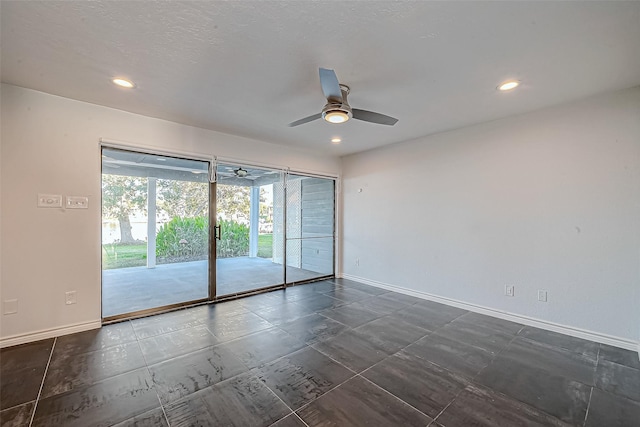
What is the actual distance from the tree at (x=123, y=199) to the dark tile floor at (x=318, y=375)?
1431 millimetres

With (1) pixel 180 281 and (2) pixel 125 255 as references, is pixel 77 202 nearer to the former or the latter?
(2) pixel 125 255

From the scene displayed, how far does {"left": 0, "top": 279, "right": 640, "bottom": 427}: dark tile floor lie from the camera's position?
5.90ft

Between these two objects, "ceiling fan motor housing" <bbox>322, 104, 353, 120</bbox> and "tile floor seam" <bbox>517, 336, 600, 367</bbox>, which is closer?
"ceiling fan motor housing" <bbox>322, 104, 353, 120</bbox>

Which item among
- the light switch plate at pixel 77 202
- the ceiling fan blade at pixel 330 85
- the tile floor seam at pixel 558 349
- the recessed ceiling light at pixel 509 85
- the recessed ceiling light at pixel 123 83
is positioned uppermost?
the recessed ceiling light at pixel 509 85

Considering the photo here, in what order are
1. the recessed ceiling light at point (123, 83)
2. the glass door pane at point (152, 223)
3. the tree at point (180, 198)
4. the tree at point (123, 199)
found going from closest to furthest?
the recessed ceiling light at point (123, 83)
the tree at point (123, 199)
the glass door pane at point (152, 223)
the tree at point (180, 198)

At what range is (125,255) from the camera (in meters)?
4.21

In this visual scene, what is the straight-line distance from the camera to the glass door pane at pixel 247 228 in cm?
450

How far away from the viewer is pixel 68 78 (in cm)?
252

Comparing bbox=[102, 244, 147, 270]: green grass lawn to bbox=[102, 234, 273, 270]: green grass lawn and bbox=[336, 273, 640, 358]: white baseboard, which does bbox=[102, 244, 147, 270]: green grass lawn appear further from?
bbox=[336, 273, 640, 358]: white baseboard

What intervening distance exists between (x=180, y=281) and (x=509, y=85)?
18.9 feet

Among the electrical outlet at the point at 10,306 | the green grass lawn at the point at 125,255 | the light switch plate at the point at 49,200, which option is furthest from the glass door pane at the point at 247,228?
the electrical outlet at the point at 10,306

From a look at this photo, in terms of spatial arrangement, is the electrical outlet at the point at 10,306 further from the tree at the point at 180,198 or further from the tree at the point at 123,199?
the tree at the point at 180,198

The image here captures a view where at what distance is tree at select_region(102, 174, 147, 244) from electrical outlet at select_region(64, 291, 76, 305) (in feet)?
3.19

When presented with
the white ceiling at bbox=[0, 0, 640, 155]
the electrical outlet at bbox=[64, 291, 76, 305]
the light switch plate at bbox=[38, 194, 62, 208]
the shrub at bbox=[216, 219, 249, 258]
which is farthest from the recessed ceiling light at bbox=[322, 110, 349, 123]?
the electrical outlet at bbox=[64, 291, 76, 305]
